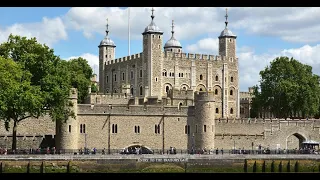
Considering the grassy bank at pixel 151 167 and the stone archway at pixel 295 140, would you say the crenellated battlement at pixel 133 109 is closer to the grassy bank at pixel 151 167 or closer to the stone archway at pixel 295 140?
the grassy bank at pixel 151 167

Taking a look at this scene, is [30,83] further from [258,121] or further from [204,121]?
[258,121]

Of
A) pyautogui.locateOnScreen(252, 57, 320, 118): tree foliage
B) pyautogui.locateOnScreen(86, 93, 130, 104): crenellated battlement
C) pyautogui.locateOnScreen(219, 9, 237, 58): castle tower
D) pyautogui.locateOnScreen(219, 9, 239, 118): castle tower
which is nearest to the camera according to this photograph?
pyautogui.locateOnScreen(86, 93, 130, 104): crenellated battlement

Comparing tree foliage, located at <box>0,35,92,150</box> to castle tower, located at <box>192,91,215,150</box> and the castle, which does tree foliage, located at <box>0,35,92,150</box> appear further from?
castle tower, located at <box>192,91,215,150</box>

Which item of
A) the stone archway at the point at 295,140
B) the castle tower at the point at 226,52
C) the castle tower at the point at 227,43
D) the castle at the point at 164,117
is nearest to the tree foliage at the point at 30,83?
the castle at the point at 164,117

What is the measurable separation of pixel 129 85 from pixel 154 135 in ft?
85.8

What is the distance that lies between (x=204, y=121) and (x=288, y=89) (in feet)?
77.9

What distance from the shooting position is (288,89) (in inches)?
2990

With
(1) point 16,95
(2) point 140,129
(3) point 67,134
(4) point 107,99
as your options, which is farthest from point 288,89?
(1) point 16,95

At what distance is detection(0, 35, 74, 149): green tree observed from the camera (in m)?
45.2

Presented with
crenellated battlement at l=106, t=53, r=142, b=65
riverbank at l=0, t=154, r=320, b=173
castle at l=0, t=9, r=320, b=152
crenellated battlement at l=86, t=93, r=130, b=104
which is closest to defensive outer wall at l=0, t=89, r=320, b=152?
castle at l=0, t=9, r=320, b=152

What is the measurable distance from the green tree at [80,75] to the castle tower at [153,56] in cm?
747

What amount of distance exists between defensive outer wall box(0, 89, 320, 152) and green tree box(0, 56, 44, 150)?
4265 millimetres

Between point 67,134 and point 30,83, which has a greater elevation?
point 30,83

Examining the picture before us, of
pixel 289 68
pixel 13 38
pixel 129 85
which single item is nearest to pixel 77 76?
pixel 129 85
